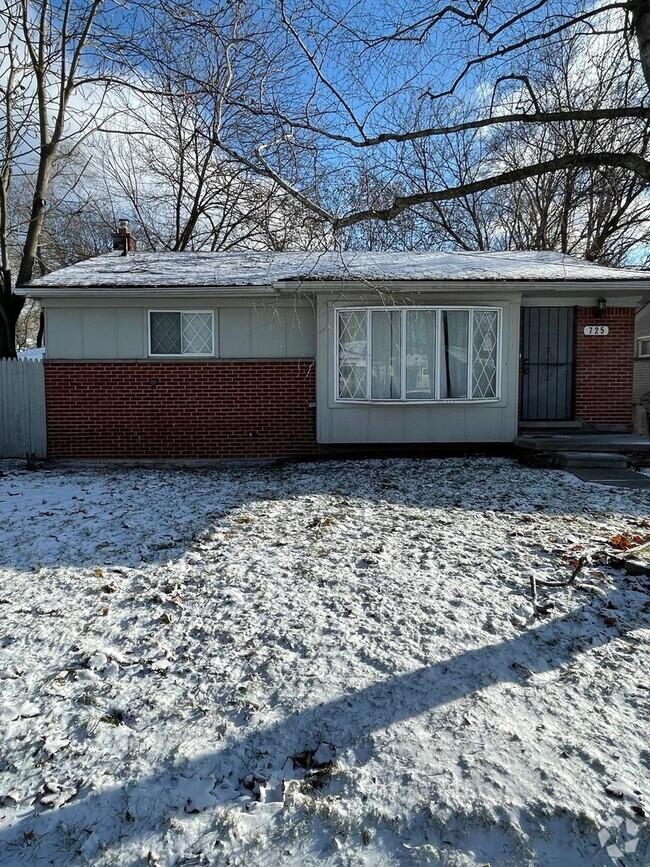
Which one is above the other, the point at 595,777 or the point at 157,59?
the point at 157,59

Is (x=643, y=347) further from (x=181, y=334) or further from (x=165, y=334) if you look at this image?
(x=165, y=334)

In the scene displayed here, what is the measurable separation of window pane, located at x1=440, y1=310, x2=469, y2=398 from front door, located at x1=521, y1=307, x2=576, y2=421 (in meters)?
1.44

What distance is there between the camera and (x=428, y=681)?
3.03 metres

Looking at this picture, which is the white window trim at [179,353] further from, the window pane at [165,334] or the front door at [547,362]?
the front door at [547,362]

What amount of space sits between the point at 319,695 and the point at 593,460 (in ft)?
22.4

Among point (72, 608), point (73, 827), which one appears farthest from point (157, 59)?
point (73, 827)

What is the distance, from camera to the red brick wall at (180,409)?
31.9 feet

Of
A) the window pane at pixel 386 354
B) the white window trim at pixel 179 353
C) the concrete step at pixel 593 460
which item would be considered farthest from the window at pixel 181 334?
the concrete step at pixel 593 460

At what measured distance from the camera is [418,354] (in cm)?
927

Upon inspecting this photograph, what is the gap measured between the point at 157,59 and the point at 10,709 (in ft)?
20.4

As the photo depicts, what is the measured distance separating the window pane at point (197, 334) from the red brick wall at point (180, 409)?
23 centimetres

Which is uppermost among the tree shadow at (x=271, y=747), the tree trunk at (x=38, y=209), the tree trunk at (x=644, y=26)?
the tree trunk at (x=38, y=209)

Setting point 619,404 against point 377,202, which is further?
point 619,404

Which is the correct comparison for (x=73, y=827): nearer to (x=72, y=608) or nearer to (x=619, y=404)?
(x=72, y=608)
